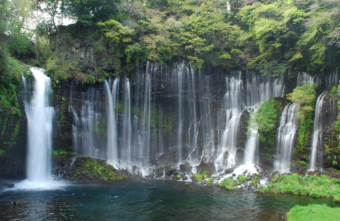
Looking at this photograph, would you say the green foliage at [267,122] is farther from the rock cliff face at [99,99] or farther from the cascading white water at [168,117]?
the cascading white water at [168,117]

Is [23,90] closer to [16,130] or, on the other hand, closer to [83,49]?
[16,130]

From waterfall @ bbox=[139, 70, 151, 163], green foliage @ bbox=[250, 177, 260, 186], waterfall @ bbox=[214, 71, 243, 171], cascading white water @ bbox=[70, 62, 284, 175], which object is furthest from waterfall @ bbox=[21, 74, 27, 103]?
green foliage @ bbox=[250, 177, 260, 186]

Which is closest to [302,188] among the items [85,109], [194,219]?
[194,219]

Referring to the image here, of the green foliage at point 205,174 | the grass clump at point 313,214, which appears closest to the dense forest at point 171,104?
the green foliage at point 205,174

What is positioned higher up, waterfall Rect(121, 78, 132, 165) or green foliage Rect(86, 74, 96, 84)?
green foliage Rect(86, 74, 96, 84)

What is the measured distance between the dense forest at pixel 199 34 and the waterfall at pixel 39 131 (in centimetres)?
193

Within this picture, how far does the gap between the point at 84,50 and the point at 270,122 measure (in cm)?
1967

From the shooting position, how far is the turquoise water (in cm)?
991

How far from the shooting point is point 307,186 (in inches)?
558

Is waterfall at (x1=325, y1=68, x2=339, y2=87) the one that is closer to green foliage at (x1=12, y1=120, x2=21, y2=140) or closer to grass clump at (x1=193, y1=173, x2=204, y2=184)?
grass clump at (x1=193, y1=173, x2=204, y2=184)

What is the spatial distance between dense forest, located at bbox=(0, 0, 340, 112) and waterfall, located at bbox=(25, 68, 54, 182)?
6.33 feet

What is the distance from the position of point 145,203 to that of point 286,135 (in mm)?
13497

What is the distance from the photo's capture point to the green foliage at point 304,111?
1769cm

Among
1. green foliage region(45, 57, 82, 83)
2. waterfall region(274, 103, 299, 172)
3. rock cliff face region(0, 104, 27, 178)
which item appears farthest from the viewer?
green foliage region(45, 57, 82, 83)
